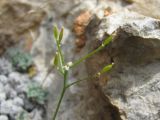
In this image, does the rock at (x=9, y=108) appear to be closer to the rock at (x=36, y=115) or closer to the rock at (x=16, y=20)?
the rock at (x=36, y=115)

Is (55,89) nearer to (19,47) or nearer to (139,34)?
(19,47)

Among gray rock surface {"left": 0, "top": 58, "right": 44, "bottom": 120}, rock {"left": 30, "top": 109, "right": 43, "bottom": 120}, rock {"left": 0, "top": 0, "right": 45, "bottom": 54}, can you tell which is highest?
rock {"left": 0, "top": 0, "right": 45, "bottom": 54}

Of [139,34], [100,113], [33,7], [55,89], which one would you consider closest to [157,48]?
[139,34]

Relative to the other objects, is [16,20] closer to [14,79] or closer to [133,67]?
[14,79]

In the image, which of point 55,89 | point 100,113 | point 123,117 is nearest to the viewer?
point 123,117

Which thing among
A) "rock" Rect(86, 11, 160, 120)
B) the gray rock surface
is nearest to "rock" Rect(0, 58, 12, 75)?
the gray rock surface

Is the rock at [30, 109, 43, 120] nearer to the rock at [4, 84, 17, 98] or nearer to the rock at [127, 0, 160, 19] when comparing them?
the rock at [4, 84, 17, 98]

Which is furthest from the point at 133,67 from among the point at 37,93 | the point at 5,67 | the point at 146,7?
the point at 5,67

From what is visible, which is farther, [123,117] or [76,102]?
[76,102]
